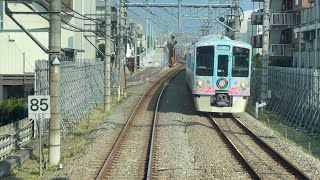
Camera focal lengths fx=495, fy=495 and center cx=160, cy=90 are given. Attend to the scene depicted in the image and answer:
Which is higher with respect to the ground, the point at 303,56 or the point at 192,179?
the point at 303,56

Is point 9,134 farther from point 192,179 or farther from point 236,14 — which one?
point 236,14

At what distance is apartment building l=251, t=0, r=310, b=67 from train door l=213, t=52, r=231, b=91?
22434 mm

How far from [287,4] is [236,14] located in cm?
1990

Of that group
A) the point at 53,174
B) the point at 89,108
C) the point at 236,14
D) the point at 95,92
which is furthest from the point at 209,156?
the point at 236,14

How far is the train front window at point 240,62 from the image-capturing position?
18.5 m

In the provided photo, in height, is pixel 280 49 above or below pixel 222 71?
above

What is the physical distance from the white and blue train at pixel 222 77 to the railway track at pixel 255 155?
1.50m

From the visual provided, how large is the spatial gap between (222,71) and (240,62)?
31.9 inches

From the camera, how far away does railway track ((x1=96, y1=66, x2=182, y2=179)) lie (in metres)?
9.43

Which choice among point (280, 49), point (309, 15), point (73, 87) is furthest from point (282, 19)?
point (73, 87)

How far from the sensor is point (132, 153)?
11.8 m

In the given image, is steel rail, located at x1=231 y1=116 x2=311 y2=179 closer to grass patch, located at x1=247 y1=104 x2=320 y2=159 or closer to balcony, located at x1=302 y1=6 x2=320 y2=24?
grass patch, located at x1=247 y1=104 x2=320 y2=159

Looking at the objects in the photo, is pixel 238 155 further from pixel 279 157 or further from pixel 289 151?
pixel 289 151

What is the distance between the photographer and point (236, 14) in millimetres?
26781
